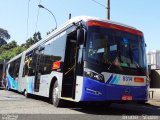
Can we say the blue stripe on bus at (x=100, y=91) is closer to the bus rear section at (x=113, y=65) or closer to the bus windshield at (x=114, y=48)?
the bus rear section at (x=113, y=65)

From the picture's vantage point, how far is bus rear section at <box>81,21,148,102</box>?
10328 mm

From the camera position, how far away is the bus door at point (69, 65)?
11.7m

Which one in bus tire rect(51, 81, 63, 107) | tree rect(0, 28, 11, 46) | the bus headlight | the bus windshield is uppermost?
tree rect(0, 28, 11, 46)

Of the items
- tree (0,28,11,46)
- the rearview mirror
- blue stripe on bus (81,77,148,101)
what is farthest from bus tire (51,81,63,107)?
tree (0,28,11,46)

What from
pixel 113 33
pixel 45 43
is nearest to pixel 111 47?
pixel 113 33

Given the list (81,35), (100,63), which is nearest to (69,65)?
(81,35)

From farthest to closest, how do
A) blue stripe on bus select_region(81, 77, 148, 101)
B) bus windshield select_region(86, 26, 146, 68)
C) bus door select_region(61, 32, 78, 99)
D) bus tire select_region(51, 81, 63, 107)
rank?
1. bus tire select_region(51, 81, 63, 107)
2. bus door select_region(61, 32, 78, 99)
3. bus windshield select_region(86, 26, 146, 68)
4. blue stripe on bus select_region(81, 77, 148, 101)

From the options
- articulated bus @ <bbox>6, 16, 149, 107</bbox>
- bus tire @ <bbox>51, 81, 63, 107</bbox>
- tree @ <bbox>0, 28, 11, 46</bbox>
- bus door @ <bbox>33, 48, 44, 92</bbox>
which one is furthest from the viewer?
tree @ <bbox>0, 28, 11, 46</bbox>

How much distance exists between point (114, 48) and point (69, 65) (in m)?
2.03

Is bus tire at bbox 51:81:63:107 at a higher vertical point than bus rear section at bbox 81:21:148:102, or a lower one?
lower

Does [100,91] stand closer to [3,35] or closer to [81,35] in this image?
[81,35]

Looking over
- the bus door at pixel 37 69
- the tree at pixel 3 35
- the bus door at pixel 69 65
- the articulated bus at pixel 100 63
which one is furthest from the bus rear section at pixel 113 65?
the tree at pixel 3 35

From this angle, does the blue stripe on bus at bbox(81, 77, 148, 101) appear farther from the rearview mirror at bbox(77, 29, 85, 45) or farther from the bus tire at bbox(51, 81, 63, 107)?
the bus tire at bbox(51, 81, 63, 107)

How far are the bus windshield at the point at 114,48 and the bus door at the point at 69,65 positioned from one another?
1.09 meters
